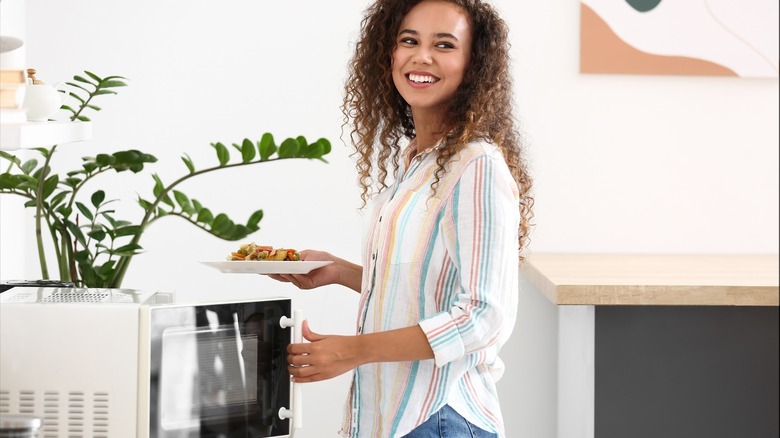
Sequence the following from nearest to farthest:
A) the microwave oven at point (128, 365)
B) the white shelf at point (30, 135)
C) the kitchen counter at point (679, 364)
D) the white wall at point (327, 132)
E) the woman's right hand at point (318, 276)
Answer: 1. the white shelf at point (30, 135)
2. the microwave oven at point (128, 365)
3. the woman's right hand at point (318, 276)
4. the kitchen counter at point (679, 364)
5. the white wall at point (327, 132)

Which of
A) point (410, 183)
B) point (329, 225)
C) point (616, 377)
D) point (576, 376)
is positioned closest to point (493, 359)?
point (410, 183)

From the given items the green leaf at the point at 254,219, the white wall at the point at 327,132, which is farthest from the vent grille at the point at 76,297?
the white wall at the point at 327,132

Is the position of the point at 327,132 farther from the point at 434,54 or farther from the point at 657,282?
the point at 434,54

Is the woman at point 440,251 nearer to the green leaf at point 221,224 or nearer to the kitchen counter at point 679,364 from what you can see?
the green leaf at point 221,224

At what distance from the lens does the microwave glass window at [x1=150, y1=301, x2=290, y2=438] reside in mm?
1236

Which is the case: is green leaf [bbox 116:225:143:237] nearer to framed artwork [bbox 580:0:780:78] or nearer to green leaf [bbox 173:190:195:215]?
green leaf [bbox 173:190:195:215]

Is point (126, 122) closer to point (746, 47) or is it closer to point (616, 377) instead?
point (616, 377)

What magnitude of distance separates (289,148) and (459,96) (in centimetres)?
Answer: 27

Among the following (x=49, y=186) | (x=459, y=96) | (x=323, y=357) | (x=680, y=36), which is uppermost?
(x=680, y=36)

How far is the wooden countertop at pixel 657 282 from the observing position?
1.78 m

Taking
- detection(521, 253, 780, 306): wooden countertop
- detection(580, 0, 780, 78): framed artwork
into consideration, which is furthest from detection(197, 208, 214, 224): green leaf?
detection(580, 0, 780, 78): framed artwork

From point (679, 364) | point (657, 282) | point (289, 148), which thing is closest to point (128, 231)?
point (289, 148)

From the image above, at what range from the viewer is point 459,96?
54.7 inches

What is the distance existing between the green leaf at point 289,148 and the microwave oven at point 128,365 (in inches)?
9.6
